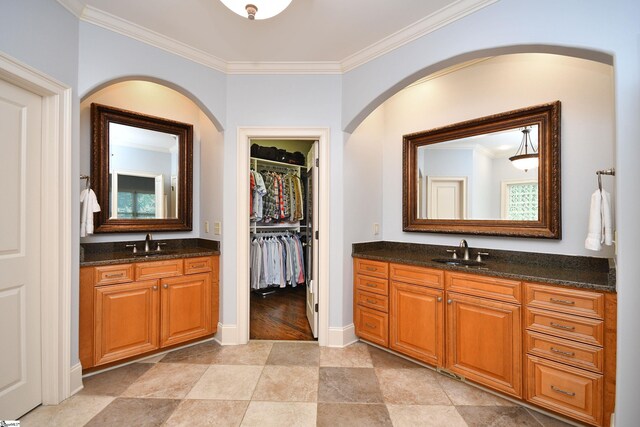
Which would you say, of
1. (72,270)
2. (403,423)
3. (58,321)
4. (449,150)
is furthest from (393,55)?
(58,321)

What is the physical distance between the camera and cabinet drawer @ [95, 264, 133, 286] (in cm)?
223

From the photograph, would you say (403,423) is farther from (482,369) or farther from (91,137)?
(91,137)

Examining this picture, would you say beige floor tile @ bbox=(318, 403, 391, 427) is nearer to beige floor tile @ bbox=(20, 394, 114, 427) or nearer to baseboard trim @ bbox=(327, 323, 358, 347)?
baseboard trim @ bbox=(327, 323, 358, 347)

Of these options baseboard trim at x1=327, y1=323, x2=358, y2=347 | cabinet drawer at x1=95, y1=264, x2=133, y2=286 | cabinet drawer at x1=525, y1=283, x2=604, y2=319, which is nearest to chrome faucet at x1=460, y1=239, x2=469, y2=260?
cabinet drawer at x1=525, y1=283, x2=604, y2=319

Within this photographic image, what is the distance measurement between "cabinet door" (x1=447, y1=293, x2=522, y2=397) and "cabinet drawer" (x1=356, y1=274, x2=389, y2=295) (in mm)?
578

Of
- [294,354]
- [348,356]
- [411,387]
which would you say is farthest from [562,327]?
[294,354]

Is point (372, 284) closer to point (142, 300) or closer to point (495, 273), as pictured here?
point (495, 273)

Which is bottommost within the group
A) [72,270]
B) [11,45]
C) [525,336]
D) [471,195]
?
[525,336]

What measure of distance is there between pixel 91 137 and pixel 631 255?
3845 millimetres

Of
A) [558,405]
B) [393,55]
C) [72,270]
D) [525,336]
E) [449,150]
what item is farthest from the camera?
[449,150]

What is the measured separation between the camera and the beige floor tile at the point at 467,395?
194 cm

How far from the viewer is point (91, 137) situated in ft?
8.41

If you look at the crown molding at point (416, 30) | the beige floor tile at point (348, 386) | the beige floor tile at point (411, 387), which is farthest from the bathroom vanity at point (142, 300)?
the crown molding at point (416, 30)

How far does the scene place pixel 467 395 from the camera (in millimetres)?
2018
